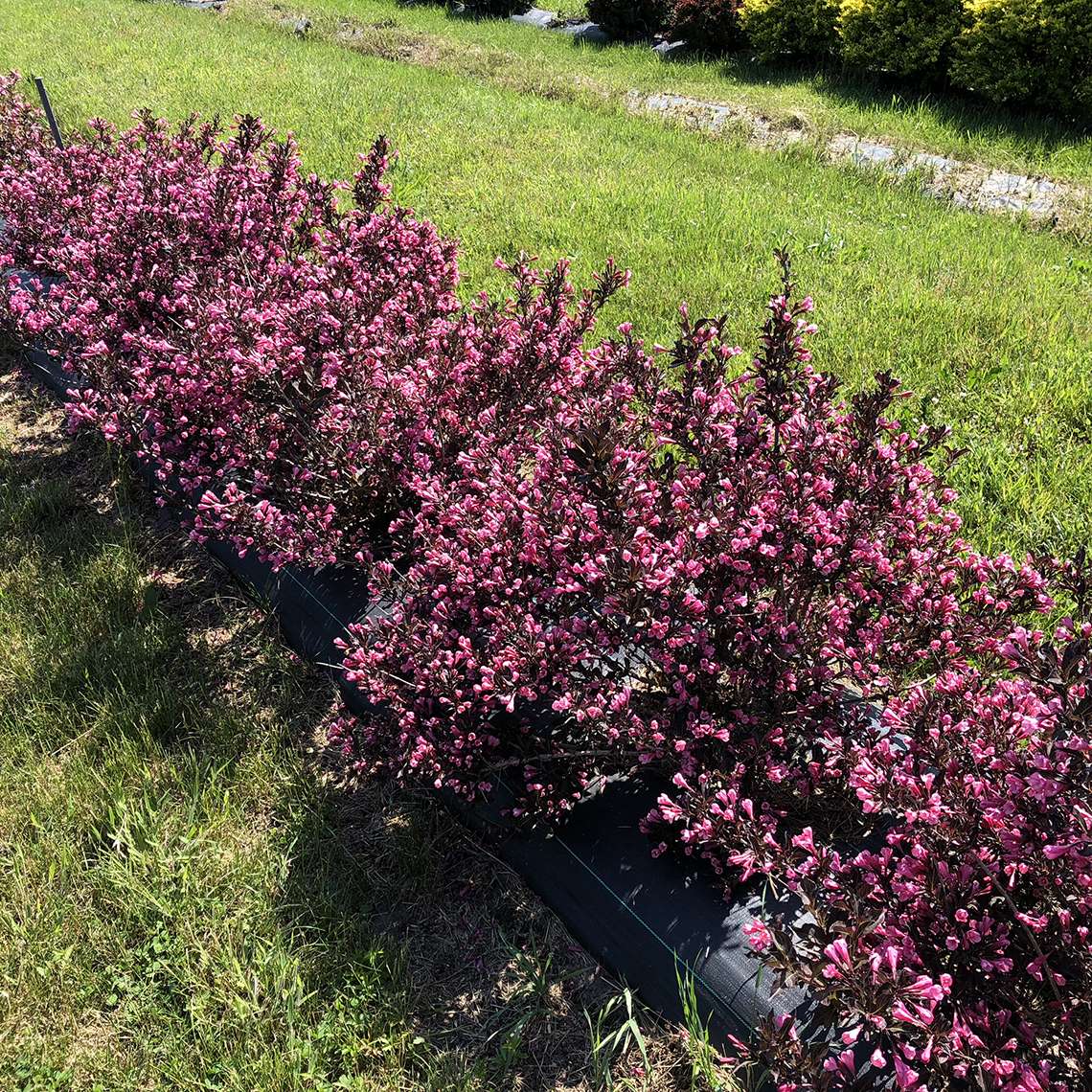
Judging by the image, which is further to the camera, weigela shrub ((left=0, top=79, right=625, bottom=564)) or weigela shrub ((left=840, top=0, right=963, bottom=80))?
weigela shrub ((left=840, top=0, right=963, bottom=80))

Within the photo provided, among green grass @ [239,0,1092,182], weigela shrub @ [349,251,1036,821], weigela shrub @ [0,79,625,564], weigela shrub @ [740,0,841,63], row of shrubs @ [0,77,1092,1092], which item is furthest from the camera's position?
weigela shrub @ [740,0,841,63]

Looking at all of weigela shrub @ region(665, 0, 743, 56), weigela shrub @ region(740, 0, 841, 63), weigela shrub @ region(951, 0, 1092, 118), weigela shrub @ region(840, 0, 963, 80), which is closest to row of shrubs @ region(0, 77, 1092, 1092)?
weigela shrub @ region(951, 0, 1092, 118)

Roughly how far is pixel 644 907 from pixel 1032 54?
31.6ft

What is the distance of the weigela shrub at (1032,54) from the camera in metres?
8.24

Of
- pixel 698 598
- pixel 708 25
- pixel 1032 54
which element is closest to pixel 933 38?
pixel 1032 54

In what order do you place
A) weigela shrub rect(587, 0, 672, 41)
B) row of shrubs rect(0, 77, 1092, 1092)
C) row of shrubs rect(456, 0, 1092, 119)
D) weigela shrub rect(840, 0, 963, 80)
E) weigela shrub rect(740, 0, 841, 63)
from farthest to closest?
1. weigela shrub rect(587, 0, 672, 41)
2. weigela shrub rect(740, 0, 841, 63)
3. weigela shrub rect(840, 0, 963, 80)
4. row of shrubs rect(456, 0, 1092, 119)
5. row of shrubs rect(0, 77, 1092, 1092)

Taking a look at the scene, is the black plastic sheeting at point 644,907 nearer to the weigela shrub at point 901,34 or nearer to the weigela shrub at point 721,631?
the weigela shrub at point 721,631

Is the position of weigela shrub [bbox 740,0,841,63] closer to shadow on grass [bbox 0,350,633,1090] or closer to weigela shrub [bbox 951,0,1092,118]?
weigela shrub [bbox 951,0,1092,118]

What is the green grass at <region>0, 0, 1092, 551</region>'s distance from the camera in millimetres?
4352

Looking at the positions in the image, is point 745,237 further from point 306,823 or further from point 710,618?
point 306,823

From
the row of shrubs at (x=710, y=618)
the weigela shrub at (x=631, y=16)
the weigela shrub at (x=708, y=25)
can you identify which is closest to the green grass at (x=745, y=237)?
the row of shrubs at (x=710, y=618)

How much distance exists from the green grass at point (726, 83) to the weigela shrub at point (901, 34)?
0.26 metres

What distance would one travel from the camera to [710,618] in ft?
8.14

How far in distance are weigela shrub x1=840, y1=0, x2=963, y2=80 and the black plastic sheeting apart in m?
9.87
